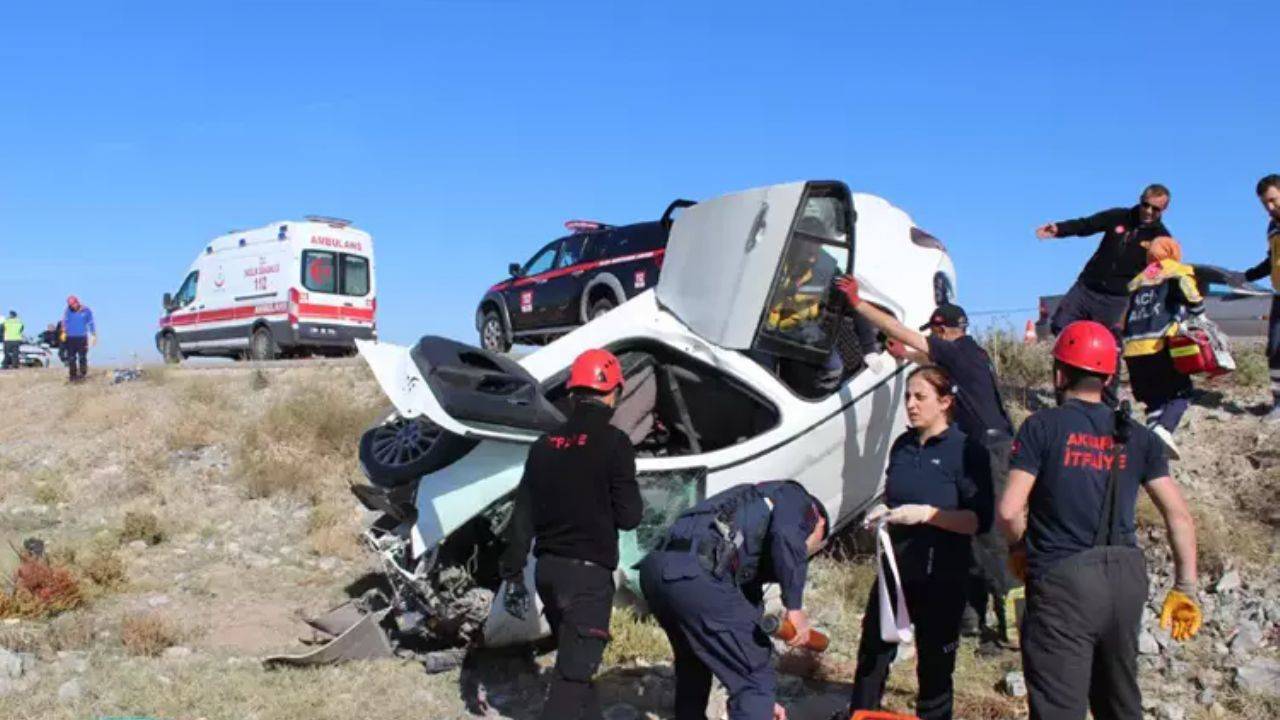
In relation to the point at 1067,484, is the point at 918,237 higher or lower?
higher

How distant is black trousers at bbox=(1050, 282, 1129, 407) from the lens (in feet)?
22.9

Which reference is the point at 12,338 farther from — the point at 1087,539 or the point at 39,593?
the point at 1087,539

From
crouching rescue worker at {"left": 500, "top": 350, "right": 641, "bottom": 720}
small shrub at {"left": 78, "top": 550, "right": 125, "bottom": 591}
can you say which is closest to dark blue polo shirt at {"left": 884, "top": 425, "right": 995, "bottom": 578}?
crouching rescue worker at {"left": 500, "top": 350, "right": 641, "bottom": 720}

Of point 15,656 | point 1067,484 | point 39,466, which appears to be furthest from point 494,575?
point 39,466

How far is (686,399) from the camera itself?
580 cm

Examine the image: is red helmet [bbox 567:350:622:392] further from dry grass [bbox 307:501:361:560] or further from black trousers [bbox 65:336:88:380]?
black trousers [bbox 65:336:88:380]

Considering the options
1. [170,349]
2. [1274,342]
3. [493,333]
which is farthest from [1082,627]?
[170,349]

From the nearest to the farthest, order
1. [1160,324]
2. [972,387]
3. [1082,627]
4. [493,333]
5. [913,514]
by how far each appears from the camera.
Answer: [1082,627] → [913,514] → [972,387] → [1160,324] → [493,333]

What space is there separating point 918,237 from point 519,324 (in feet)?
27.6

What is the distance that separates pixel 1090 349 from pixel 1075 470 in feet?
1.26

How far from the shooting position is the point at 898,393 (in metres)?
5.56

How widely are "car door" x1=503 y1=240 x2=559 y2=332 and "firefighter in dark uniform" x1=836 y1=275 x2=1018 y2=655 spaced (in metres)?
8.48

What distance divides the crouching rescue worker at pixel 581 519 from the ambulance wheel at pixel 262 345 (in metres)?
13.8

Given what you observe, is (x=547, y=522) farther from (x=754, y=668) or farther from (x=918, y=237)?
(x=918, y=237)
